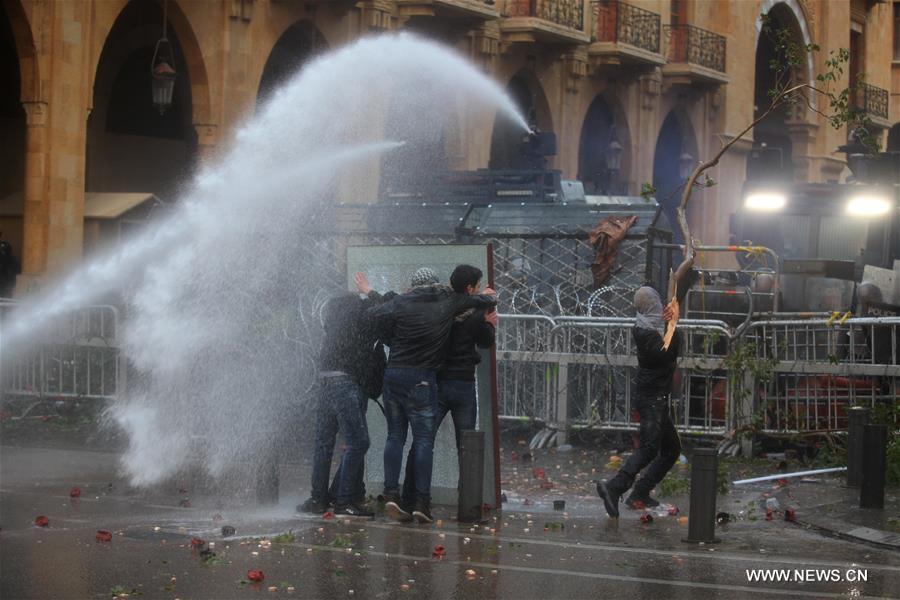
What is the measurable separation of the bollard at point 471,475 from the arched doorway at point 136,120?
15.6 metres

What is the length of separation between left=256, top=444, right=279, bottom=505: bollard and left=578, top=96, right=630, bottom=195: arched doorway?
83.4 ft

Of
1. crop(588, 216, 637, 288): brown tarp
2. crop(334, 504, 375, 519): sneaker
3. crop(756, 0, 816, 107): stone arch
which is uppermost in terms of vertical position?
crop(756, 0, 816, 107): stone arch

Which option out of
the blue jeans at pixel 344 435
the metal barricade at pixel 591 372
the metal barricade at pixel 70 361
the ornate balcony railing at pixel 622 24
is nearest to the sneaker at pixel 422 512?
the blue jeans at pixel 344 435

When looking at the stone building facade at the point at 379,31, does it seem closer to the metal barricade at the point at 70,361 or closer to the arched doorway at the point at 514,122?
the arched doorway at the point at 514,122

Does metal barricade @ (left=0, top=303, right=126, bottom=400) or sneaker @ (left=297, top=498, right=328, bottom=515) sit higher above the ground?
metal barricade @ (left=0, top=303, right=126, bottom=400)

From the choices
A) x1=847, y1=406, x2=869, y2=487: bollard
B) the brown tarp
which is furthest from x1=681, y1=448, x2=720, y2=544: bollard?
the brown tarp

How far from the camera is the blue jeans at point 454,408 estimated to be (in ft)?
35.0

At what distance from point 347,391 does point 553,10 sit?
22743 millimetres

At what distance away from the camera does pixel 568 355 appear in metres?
15.5

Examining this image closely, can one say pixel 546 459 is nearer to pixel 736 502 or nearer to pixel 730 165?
pixel 736 502

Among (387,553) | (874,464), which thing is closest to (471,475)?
(387,553)

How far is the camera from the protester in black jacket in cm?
1053

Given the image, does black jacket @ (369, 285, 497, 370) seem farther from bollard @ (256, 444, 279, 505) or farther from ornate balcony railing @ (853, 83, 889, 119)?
ornate balcony railing @ (853, 83, 889, 119)

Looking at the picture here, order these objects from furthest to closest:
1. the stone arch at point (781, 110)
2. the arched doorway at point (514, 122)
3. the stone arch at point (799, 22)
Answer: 1. the stone arch at point (781, 110)
2. the stone arch at point (799, 22)
3. the arched doorway at point (514, 122)
